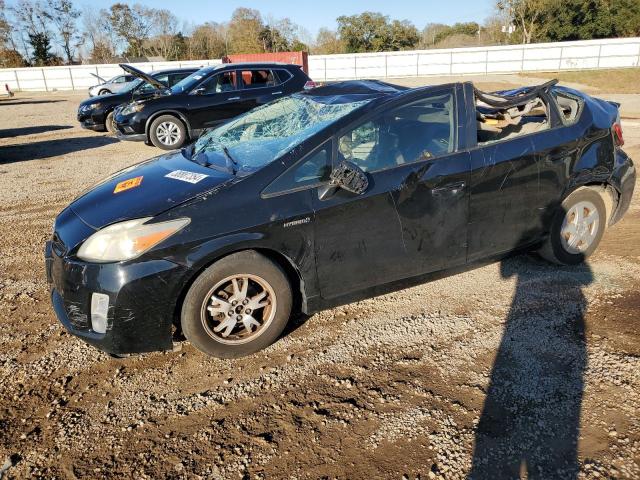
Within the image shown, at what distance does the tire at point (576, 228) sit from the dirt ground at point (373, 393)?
0.53 ft

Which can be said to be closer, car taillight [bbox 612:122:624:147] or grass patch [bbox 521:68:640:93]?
car taillight [bbox 612:122:624:147]

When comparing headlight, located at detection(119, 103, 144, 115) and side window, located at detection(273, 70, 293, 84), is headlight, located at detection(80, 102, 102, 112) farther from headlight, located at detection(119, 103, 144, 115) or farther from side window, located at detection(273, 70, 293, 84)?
side window, located at detection(273, 70, 293, 84)

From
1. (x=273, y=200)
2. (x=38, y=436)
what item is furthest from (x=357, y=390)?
(x=38, y=436)

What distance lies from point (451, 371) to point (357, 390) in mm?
597

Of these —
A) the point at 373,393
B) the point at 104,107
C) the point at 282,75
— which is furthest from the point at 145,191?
the point at 104,107

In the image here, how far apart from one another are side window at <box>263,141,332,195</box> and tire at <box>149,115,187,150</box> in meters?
7.80

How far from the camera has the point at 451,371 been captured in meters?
3.00

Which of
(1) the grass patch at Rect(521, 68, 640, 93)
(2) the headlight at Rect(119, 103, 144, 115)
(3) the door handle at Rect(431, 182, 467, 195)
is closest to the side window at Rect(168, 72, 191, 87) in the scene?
(2) the headlight at Rect(119, 103, 144, 115)

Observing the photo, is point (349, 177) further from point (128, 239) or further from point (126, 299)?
point (126, 299)

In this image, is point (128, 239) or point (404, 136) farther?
point (404, 136)

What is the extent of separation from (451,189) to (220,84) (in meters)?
8.18

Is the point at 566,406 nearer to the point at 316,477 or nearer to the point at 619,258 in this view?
the point at 316,477

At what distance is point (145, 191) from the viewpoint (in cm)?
323

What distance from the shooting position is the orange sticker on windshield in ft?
11.2
